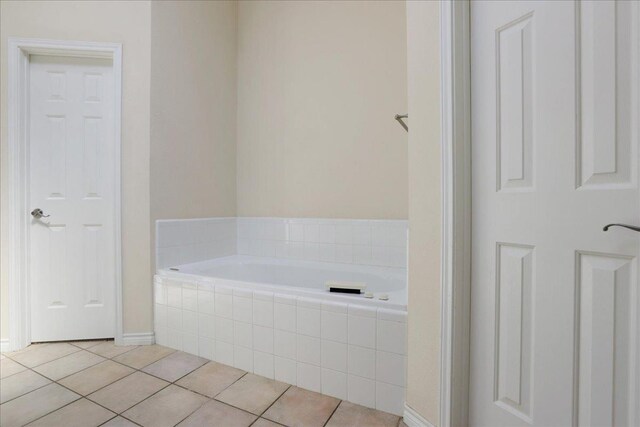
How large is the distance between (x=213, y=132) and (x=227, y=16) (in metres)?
1.12

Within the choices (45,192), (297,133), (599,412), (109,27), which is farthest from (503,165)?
(45,192)

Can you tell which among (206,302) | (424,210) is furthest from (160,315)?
(424,210)

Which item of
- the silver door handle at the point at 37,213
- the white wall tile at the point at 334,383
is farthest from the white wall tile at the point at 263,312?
the silver door handle at the point at 37,213

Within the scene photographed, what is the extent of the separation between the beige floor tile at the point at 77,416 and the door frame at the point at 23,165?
74cm

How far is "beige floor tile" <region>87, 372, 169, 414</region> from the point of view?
5.10ft

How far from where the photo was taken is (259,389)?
1.68m

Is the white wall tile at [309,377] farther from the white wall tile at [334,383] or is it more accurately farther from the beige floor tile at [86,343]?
the beige floor tile at [86,343]

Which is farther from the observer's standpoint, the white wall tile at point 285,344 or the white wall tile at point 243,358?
the white wall tile at point 243,358

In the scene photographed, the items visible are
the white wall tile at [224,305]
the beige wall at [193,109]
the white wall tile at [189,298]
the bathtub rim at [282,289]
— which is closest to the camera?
the bathtub rim at [282,289]

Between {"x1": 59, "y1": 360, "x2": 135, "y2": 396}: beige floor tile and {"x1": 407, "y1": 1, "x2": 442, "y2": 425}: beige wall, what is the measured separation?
1.62 m

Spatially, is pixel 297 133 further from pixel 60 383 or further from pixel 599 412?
pixel 599 412

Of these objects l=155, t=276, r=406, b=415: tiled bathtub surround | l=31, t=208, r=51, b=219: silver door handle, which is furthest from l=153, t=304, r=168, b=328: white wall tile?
l=31, t=208, r=51, b=219: silver door handle

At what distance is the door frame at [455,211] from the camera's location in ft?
3.92

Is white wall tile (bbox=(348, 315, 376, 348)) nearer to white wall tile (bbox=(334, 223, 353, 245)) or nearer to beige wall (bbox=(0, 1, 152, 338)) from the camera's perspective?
white wall tile (bbox=(334, 223, 353, 245))
